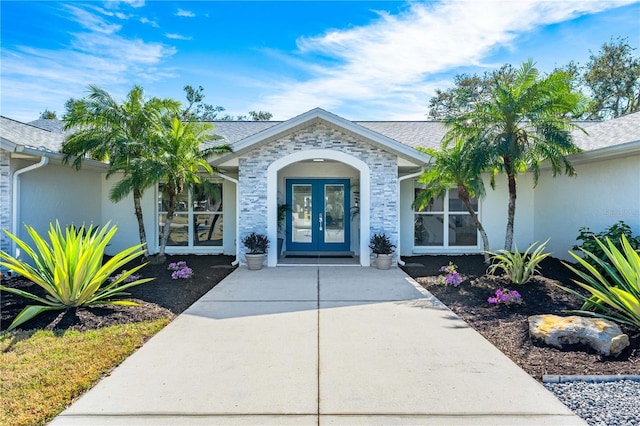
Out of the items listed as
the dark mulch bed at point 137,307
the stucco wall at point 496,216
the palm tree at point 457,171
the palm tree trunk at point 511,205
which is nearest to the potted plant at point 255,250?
the dark mulch bed at point 137,307

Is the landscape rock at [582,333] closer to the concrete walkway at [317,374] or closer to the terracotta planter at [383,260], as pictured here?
the concrete walkway at [317,374]

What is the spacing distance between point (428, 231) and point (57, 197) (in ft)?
37.3

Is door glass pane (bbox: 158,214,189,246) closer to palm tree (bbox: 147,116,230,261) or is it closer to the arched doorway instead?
palm tree (bbox: 147,116,230,261)

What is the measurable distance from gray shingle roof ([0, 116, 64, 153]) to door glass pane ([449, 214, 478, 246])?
12012 mm

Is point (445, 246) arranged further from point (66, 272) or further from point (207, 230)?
point (66, 272)

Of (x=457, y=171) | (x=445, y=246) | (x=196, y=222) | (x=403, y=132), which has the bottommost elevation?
(x=445, y=246)

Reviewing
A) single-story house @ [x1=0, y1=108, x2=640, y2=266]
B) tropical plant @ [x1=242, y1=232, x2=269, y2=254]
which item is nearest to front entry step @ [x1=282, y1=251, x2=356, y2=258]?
single-story house @ [x1=0, y1=108, x2=640, y2=266]

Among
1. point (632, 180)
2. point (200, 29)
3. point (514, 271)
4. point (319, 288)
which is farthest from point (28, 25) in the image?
point (632, 180)

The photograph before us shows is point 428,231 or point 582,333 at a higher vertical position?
point 428,231

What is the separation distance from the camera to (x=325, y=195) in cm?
1445

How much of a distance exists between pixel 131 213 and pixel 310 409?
39.1 feet

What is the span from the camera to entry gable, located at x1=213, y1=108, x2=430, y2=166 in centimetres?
1083

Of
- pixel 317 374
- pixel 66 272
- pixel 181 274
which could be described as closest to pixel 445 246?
pixel 181 274

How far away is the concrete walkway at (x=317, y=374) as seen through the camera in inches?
142
